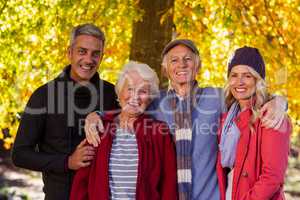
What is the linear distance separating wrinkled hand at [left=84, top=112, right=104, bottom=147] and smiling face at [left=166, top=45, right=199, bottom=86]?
0.65 metres

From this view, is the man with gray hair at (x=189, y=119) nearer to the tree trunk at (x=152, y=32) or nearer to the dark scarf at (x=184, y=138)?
the dark scarf at (x=184, y=138)

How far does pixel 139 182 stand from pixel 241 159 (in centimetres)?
72

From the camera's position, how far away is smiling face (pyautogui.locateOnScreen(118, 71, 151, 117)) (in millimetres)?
4344

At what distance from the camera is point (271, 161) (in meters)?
4.15

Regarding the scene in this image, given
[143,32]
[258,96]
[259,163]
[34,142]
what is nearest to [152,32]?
[143,32]

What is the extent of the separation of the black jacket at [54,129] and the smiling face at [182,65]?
66 centimetres

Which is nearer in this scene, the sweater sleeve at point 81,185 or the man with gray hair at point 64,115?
the sweater sleeve at point 81,185

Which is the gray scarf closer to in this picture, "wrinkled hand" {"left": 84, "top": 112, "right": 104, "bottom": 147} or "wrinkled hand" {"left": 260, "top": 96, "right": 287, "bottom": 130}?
"wrinkled hand" {"left": 260, "top": 96, "right": 287, "bottom": 130}

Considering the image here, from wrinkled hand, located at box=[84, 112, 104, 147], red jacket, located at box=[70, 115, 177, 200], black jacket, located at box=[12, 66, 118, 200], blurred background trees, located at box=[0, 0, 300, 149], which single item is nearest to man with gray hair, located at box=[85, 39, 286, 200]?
wrinkled hand, located at box=[84, 112, 104, 147]

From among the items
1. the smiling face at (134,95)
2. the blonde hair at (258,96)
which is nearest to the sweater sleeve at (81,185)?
the smiling face at (134,95)

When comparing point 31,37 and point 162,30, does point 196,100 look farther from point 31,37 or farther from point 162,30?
point 31,37

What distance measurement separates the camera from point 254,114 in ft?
14.1

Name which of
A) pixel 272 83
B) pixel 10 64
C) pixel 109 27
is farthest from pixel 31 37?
pixel 272 83

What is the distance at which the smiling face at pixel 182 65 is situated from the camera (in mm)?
4562
